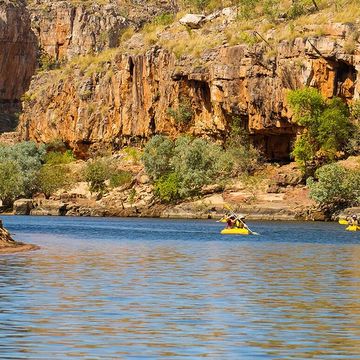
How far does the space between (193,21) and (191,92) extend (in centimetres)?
1356

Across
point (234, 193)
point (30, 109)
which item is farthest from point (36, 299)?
point (30, 109)

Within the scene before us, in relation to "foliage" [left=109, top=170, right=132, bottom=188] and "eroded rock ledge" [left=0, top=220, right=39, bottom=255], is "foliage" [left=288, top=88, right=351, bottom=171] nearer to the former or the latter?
"foliage" [left=109, top=170, right=132, bottom=188]

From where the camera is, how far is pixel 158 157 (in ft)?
461

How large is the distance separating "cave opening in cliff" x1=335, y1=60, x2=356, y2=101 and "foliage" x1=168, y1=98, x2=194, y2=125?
25134 millimetres

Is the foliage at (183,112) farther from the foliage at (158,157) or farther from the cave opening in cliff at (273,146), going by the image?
the cave opening in cliff at (273,146)

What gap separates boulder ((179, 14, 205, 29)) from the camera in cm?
15688

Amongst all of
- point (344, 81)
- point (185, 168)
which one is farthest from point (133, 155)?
point (344, 81)

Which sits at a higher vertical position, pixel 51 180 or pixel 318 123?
pixel 318 123

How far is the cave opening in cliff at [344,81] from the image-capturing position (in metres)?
127

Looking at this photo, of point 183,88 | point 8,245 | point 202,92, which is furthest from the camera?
point 183,88

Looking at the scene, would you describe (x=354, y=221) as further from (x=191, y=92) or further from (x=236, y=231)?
(x=191, y=92)

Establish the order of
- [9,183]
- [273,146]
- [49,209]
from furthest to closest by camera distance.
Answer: [273,146], [9,183], [49,209]

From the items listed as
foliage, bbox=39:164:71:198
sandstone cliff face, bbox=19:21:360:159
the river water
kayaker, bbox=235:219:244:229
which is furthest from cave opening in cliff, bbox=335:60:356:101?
the river water

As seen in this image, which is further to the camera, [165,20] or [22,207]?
[165,20]
